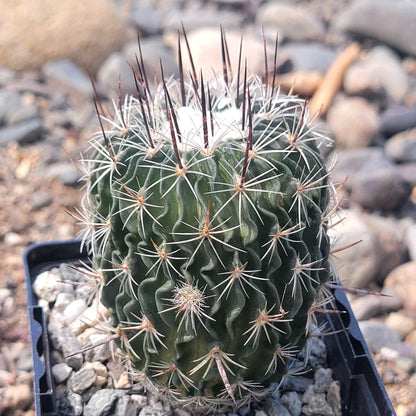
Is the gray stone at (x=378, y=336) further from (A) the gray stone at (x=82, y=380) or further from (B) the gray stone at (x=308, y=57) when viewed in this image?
(B) the gray stone at (x=308, y=57)

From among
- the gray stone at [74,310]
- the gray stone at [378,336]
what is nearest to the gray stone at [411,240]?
the gray stone at [378,336]

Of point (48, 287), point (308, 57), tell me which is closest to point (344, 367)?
point (48, 287)

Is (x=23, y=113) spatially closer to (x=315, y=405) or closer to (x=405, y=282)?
(x=405, y=282)

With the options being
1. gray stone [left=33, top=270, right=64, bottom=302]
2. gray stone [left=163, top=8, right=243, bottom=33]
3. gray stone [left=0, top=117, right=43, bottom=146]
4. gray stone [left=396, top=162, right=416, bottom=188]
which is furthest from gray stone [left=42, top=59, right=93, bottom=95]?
gray stone [left=33, top=270, right=64, bottom=302]

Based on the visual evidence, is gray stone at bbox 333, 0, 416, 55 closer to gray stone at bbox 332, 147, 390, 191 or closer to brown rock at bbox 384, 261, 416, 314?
gray stone at bbox 332, 147, 390, 191

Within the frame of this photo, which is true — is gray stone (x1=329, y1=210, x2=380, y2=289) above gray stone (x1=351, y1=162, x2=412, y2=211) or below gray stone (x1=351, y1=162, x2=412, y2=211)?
below
